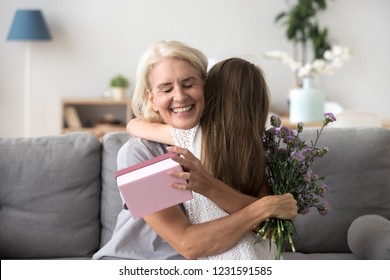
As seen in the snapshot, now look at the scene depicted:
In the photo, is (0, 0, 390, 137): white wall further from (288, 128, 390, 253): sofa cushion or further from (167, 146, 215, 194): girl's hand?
(167, 146, 215, 194): girl's hand

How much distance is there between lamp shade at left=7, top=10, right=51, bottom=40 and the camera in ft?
22.0

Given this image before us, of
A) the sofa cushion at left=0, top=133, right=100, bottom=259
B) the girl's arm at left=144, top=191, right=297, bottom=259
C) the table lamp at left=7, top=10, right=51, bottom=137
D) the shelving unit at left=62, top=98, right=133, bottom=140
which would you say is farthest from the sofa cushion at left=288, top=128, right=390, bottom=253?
the table lamp at left=7, top=10, right=51, bottom=137

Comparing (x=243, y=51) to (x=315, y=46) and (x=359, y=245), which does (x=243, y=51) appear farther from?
(x=359, y=245)

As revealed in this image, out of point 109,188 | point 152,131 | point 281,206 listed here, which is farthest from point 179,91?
point 109,188

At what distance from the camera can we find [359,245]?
98.7 inches

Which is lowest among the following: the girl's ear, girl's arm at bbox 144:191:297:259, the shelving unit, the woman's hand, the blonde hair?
the shelving unit

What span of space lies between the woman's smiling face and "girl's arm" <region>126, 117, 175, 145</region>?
12 cm

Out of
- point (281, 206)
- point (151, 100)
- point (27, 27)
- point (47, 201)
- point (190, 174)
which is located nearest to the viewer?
point (190, 174)

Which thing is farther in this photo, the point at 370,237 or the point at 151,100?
the point at 370,237

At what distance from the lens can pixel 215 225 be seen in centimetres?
183

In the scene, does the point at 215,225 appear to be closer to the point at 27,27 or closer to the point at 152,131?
the point at 152,131

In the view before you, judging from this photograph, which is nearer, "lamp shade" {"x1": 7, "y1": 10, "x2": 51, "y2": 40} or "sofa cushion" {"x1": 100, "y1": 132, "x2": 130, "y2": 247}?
"sofa cushion" {"x1": 100, "y1": 132, "x2": 130, "y2": 247}

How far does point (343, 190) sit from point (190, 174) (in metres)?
1.19

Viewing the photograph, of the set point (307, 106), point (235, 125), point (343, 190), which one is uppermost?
point (235, 125)
